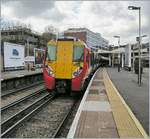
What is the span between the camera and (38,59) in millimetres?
52250

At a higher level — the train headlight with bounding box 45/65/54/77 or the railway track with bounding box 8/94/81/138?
the train headlight with bounding box 45/65/54/77

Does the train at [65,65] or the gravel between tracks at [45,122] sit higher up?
the train at [65,65]

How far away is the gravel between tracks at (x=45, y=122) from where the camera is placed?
10.3 m

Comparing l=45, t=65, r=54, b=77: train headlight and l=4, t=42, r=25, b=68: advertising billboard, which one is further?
l=4, t=42, r=25, b=68: advertising billboard

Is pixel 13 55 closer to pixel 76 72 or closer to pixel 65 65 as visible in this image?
pixel 65 65

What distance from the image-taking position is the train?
18.3m

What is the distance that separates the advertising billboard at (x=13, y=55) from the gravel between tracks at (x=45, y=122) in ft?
76.2

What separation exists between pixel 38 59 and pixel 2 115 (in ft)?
128

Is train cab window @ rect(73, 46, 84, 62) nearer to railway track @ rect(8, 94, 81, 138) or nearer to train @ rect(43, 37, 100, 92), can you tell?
train @ rect(43, 37, 100, 92)

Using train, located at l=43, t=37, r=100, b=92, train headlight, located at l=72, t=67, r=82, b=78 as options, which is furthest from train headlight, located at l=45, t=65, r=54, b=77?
train headlight, located at l=72, t=67, r=82, b=78

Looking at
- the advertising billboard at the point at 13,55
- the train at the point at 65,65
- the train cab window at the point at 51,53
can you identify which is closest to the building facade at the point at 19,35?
the advertising billboard at the point at 13,55

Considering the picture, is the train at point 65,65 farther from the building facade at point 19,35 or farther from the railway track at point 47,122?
the building facade at point 19,35

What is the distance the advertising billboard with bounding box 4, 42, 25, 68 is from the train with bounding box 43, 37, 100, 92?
20.9m

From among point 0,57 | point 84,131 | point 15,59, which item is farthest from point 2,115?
point 15,59
